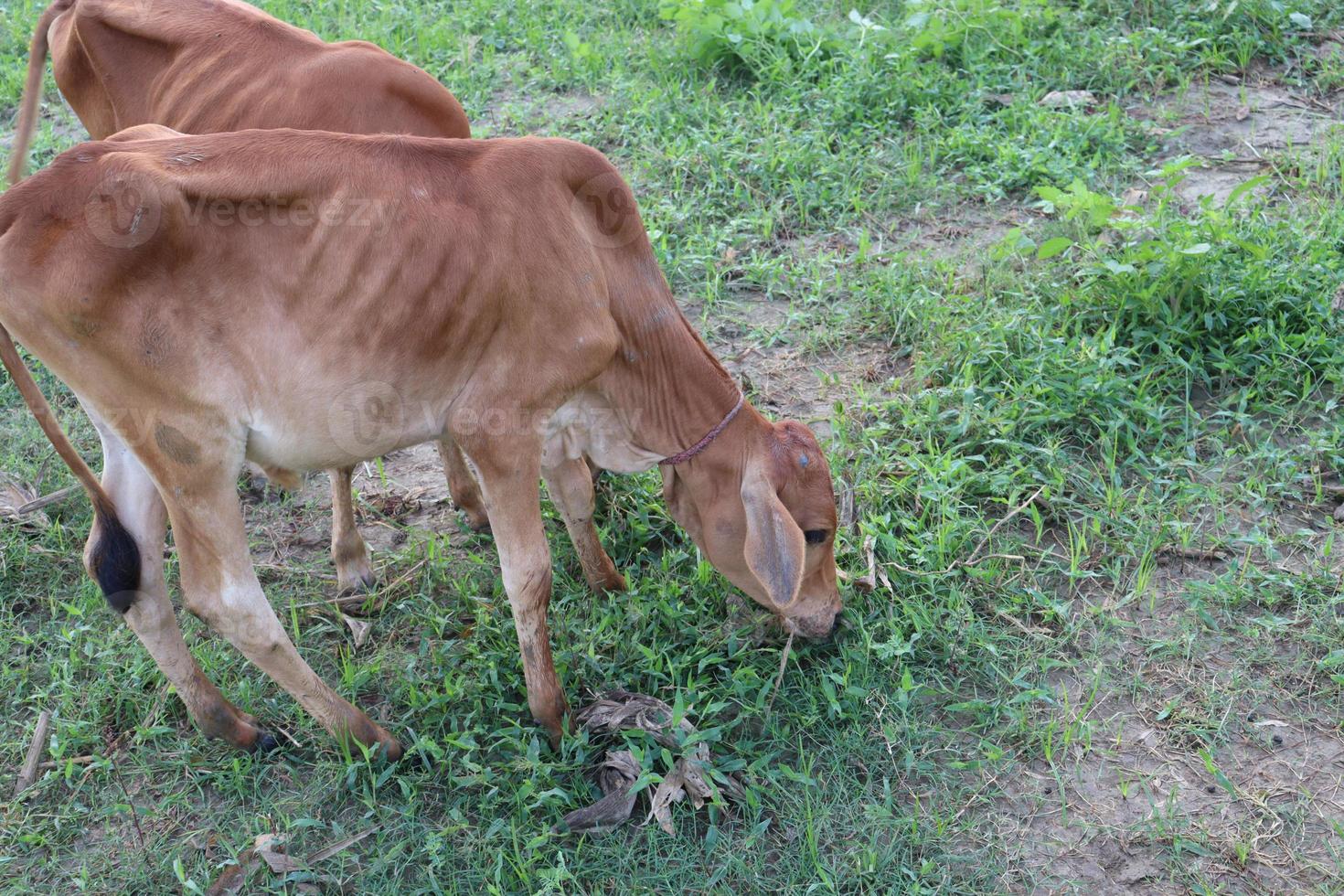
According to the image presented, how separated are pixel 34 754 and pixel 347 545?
3.26 feet

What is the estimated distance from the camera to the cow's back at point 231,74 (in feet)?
12.5

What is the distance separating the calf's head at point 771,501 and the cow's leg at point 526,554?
1.60 ft

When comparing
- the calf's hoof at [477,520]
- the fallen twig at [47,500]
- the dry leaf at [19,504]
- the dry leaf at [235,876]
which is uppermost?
the calf's hoof at [477,520]

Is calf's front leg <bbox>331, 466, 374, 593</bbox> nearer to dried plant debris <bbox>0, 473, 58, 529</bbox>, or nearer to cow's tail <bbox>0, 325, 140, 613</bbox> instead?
cow's tail <bbox>0, 325, 140, 613</bbox>

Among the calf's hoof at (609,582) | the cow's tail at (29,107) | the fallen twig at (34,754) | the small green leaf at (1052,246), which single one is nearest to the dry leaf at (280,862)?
the fallen twig at (34,754)

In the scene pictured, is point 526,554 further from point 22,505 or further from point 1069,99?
point 1069,99

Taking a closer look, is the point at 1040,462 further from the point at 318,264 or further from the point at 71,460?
the point at 71,460

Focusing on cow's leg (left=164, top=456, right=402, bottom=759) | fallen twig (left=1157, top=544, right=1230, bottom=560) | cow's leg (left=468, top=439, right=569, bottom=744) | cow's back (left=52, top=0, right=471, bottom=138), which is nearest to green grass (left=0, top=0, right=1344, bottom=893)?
fallen twig (left=1157, top=544, right=1230, bottom=560)

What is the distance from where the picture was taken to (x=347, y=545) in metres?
3.71

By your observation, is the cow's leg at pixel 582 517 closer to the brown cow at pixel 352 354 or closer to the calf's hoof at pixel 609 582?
the calf's hoof at pixel 609 582

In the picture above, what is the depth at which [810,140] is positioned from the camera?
5379 millimetres

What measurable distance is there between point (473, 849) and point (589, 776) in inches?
13.8

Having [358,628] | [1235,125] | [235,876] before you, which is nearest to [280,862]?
[235,876]

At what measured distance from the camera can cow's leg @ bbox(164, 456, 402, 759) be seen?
2859 millimetres
